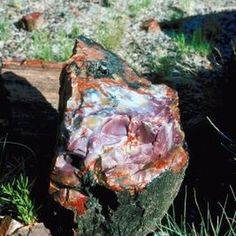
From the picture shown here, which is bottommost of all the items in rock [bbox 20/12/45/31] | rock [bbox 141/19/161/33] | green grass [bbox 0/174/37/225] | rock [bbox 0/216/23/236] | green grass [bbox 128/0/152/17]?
rock [bbox 0/216/23/236]

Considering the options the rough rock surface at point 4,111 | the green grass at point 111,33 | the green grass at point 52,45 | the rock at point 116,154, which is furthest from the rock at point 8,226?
the green grass at point 111,33

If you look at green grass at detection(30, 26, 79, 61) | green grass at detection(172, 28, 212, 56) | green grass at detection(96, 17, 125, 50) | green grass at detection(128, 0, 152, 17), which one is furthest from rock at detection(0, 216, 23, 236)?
green grass at detection(128, 0, 152, 17)

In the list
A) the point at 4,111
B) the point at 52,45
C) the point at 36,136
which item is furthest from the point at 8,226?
the point at 52,45

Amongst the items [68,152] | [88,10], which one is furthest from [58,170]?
[88,10]

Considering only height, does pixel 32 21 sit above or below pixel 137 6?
below

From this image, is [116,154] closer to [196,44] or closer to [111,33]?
A: [196,44]

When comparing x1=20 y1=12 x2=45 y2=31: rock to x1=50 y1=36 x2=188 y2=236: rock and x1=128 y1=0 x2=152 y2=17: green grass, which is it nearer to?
x1=128 y1=0 x2=152 y2=17: green grass

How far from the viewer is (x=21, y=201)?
349cm

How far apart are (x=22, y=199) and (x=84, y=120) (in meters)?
0.74

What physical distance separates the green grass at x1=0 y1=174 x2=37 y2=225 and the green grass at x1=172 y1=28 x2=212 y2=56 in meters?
2.31

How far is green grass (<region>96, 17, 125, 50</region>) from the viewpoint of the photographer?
5.47 metres

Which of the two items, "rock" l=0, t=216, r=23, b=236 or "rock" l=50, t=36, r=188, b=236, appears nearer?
"rock" l=50, t=36, r=188, b=236

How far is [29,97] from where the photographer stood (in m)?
4.66

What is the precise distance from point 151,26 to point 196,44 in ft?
1.95
